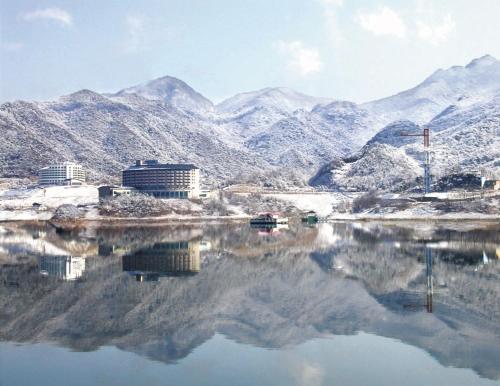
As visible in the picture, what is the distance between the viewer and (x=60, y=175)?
186 metres

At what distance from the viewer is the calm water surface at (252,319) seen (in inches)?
1007

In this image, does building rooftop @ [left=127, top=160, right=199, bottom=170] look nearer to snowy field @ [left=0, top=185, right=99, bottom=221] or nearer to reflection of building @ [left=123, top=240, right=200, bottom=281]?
snowy field @ [left=0, top=185, right=99, bottom=221]

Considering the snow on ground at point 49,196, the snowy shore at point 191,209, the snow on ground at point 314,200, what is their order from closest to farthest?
the snowy shore at point 191,209 → the snow on ground at point 49,196 → the snow on ground at point 314,200

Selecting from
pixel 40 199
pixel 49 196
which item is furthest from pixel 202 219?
pixel 40 199

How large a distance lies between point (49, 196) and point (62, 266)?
108149 mm

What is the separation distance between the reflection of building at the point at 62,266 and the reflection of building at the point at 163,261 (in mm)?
3901

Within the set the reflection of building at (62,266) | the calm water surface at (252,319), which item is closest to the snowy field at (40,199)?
the reflection of building at (62,266)

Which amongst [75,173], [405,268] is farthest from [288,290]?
[75,173]

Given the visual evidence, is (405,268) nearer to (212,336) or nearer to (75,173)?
(212,336)

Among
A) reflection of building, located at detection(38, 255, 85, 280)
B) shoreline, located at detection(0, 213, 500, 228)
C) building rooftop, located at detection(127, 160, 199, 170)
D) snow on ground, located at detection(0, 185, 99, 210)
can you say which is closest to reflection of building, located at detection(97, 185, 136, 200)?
snow on ground, located at detection(0, 185, 99, 210)

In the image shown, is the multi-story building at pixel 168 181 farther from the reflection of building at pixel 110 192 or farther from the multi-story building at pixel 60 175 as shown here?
the multi-story building at pixel 60 175

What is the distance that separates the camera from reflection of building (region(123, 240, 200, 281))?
2061 inches

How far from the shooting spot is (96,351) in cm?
2836

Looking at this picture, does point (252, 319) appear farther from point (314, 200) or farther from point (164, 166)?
point (314, 200)
